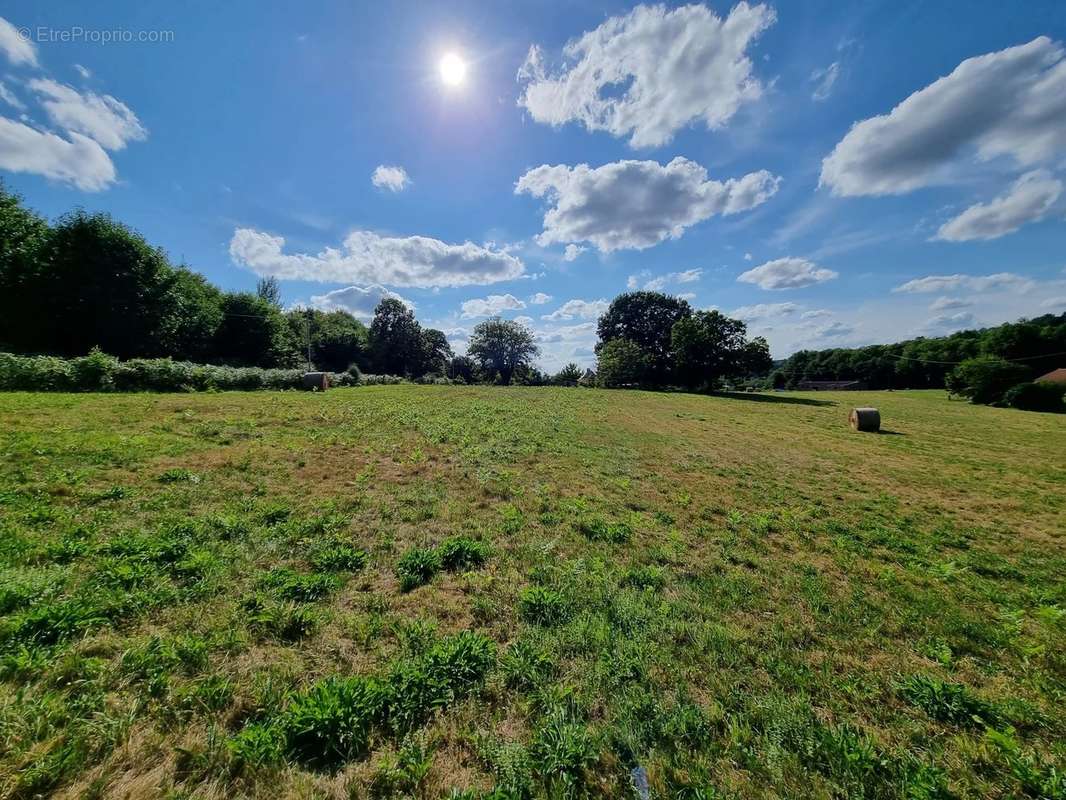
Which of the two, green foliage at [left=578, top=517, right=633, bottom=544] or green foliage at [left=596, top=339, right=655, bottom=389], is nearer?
green foliage at [left=578, top=517, right=633, bottom=544]

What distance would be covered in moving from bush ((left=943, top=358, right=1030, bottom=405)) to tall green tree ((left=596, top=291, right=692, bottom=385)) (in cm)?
3537

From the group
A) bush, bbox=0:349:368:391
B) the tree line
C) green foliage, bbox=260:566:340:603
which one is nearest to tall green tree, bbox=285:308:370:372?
bush, bbox=0:349:368:391

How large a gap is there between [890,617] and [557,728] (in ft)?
16.2

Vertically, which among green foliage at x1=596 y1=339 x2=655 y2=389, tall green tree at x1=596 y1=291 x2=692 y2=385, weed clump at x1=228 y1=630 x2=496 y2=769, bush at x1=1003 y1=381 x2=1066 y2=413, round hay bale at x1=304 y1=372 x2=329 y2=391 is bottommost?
weed clump at x1=228 y1=630 x2=496 y2=769

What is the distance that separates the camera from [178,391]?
69.5 ft

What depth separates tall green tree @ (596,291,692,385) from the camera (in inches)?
2625

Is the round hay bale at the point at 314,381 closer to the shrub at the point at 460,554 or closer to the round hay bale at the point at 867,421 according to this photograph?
the shrub at the point at 460,554

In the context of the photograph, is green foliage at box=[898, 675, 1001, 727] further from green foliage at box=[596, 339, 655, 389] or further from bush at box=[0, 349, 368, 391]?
green foliage at box=[596, 339, 655, 389]

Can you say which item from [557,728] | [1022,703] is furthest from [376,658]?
[1022,703]

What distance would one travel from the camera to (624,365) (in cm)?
5919

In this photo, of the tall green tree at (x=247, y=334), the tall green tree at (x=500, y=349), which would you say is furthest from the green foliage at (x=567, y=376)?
the tall green tree at (x=247, y=334)

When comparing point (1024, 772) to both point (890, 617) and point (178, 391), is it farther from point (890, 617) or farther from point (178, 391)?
point (178, 391)

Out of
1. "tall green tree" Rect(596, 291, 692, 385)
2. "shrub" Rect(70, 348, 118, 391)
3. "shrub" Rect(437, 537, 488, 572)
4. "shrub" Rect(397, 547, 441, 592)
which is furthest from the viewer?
"tall green tree" Rect(596, 291, 692, 385)

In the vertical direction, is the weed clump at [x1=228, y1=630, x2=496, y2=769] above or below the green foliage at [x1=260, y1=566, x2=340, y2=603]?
below
